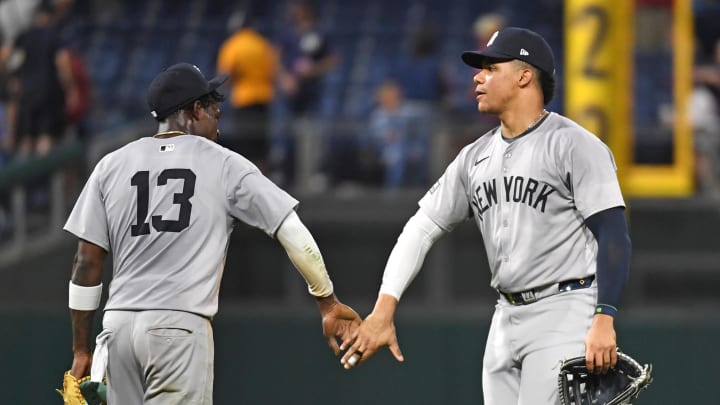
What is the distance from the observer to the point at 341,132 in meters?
11.2

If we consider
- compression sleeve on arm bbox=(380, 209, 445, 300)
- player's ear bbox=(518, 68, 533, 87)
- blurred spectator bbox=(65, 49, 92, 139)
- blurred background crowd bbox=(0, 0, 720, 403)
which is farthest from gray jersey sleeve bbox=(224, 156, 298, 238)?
blurred spectator bbox=(65, 49, 92, 139)

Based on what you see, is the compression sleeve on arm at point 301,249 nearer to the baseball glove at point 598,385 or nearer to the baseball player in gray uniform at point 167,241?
the baseball player in gray uniform at point 167,241

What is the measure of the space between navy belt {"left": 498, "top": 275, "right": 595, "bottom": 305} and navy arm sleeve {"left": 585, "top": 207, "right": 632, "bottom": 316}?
0.54 ft

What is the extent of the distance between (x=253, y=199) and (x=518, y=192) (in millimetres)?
1093

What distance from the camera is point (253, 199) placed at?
561cm

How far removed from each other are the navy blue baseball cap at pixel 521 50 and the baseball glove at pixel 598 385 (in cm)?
125

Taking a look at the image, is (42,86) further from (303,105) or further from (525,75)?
(525,75)

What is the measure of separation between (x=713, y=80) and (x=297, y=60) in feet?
12.8

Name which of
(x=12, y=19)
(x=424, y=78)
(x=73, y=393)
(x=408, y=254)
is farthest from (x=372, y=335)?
(x=12, y=19)

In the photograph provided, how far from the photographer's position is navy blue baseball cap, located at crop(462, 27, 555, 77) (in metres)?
5.63

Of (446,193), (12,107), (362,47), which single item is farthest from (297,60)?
(446,193)

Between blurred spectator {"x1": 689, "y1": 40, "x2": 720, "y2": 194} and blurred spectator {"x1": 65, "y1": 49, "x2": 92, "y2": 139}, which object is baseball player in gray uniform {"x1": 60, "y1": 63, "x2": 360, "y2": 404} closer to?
blurred spectator {"x1": 65, "y1": 49, "x2": 92, "y2": 139}

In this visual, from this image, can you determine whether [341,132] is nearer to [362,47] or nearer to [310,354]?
[310,354]

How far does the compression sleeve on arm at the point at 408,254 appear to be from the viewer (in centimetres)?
593
